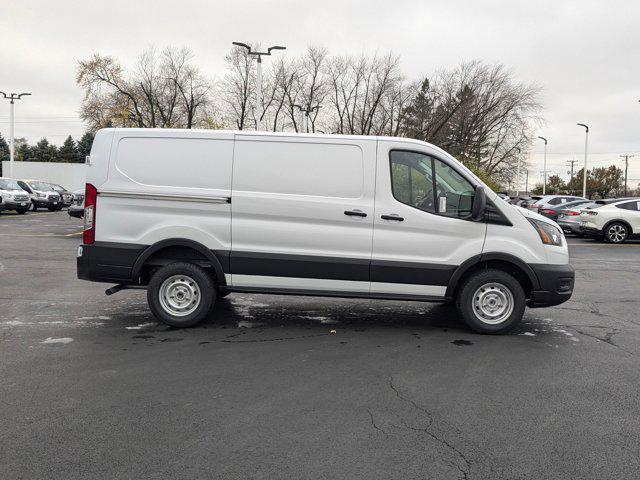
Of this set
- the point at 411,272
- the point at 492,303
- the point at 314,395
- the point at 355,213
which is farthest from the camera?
the point at 492,303

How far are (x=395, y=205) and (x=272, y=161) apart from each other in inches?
57.4

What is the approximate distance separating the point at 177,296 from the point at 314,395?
264 cm

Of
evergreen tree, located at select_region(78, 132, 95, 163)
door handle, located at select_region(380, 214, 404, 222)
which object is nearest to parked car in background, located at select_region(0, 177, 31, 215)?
door handle, located at select_region(380, 214, 404, 222)

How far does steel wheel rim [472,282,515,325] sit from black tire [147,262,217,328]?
303 centimetres

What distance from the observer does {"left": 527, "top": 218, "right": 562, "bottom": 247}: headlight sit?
609cm

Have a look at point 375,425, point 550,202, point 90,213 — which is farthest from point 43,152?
point 375,425

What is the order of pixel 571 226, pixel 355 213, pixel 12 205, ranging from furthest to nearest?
pixel 12 205, pixel 571 226, pixel 355 213

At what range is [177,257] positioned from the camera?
629 cm

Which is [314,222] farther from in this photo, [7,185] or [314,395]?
[7,185]

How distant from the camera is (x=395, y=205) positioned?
19.6 feet

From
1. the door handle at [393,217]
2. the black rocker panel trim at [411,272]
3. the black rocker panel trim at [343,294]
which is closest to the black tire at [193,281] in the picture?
the black rocker panel trim at [343,294]

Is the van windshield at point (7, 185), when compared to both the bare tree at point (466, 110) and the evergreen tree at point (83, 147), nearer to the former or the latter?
the bare tree at point (466, 110)

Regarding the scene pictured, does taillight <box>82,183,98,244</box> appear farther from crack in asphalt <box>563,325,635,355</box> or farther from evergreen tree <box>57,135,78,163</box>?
evergreen tree <box>57,135,78,163</box>

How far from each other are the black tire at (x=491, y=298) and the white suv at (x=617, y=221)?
14.6m
